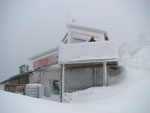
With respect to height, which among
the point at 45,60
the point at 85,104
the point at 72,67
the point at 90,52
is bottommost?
the point at 85,104

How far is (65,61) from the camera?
545 inches

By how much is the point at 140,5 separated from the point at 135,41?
126 ft

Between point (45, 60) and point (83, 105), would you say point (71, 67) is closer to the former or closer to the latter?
point (45, 60)

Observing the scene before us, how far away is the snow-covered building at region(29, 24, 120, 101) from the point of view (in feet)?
45.7

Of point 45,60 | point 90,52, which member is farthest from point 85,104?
point 45,60

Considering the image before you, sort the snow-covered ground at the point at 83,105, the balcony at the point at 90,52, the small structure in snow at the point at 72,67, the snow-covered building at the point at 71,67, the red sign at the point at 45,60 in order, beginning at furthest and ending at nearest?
the red sign at the point at 45,60 → the snow-covered building at the point at 71,67 → the small structure in snow at the point at 72,67 → the balcony at the point at 90,52 → the snow-covered ground at the point at 83,105

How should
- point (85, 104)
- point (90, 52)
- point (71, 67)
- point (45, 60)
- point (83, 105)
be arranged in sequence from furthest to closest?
1. point (45, 60)
2. point (71, 67)
3. point (90, 52)
4. point (85, 104)
5. point (83, 105)

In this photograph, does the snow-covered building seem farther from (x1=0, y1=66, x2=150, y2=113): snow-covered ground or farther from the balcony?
(x1=0, y1=66, x2=150, y2=113): snow-covered ground

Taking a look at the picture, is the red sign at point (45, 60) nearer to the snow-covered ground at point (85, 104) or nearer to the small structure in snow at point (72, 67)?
the small structure in snow at point (72, 67)

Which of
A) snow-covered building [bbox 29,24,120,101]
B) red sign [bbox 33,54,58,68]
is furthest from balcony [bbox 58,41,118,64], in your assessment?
red sign [bbox 33,54,58,68]

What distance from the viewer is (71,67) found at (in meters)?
16.9

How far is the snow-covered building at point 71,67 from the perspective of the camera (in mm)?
13930

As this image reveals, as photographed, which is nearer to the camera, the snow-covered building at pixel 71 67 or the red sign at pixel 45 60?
the snow-covered building at pixel 71 67

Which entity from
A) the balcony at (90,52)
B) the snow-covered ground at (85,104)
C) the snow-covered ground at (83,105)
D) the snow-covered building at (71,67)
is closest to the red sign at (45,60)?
the snow-covered building at (71,67)
